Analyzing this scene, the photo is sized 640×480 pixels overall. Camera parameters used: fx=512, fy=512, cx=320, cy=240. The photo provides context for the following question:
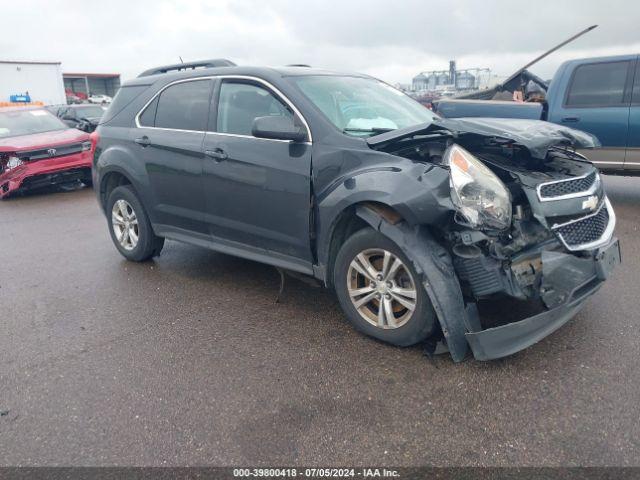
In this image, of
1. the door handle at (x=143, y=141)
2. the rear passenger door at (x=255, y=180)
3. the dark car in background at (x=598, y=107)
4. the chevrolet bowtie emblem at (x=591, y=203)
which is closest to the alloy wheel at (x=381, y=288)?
the rear passenger door at (x=255, y=180)

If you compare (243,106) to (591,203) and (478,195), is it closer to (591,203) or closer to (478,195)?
(478,195)

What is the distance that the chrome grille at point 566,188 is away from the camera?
10.1ft

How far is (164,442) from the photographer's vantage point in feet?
8.48

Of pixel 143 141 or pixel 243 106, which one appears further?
pixel 143 141

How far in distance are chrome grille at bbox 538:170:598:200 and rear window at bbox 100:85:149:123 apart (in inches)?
148

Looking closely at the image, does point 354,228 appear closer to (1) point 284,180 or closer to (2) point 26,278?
(1) point 284,180

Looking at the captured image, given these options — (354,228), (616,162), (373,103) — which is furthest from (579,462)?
(616,162)

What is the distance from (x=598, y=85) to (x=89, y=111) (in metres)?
14.3

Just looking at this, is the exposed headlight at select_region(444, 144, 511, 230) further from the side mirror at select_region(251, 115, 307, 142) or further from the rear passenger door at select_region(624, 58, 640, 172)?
the rear passenger door at select_region(624, 58, 640, 172)

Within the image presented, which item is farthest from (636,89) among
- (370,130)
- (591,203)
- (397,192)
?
(397,192)

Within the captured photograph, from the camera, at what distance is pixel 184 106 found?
4543 mm

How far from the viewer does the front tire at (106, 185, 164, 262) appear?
16.6ft

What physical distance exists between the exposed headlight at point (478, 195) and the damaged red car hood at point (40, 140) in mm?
8690

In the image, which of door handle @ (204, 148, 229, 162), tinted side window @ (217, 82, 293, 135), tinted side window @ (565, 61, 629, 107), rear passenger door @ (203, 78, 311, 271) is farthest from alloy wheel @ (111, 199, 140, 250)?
tinted side window @ (565, 61, 629, 107)
